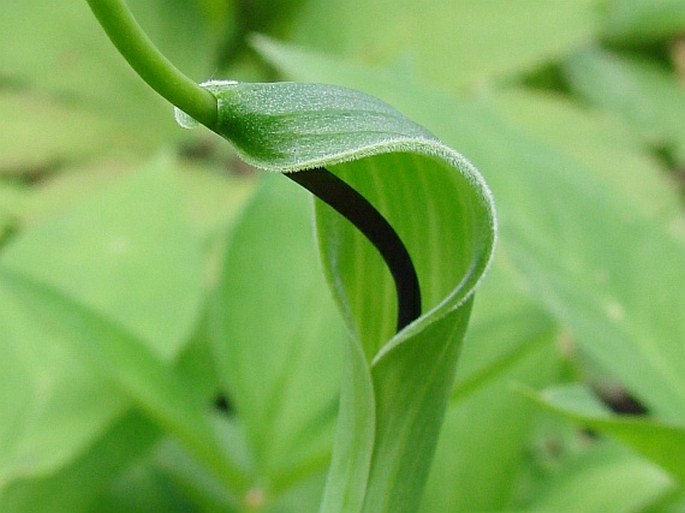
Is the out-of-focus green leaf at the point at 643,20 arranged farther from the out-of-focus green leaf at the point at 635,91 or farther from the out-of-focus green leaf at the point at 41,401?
the out-of-focus green leaf at the point at 41,401

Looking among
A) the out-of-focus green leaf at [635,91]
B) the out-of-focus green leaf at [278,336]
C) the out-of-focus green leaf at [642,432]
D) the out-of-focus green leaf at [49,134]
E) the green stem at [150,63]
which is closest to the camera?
the green stem at [150,63]

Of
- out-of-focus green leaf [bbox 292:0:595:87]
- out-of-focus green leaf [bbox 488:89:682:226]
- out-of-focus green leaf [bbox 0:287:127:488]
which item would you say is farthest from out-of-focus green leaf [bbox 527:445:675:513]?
out-of-focus green leaf [bbox 292:0:595:87]

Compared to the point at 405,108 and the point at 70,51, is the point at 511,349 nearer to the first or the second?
the point at 405,108

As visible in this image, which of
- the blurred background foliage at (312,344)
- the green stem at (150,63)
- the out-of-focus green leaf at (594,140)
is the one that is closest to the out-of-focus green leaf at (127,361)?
the blurred background foliage at (312,344)

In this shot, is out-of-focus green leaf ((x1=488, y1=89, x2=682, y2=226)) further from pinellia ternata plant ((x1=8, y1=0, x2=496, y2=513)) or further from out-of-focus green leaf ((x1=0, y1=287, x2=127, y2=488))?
pinellia ternata plant ((x1=8, y1=0, x2=496, y2=513))

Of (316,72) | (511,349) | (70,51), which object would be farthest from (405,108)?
(70,51)

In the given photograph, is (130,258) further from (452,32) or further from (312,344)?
(452,32)
